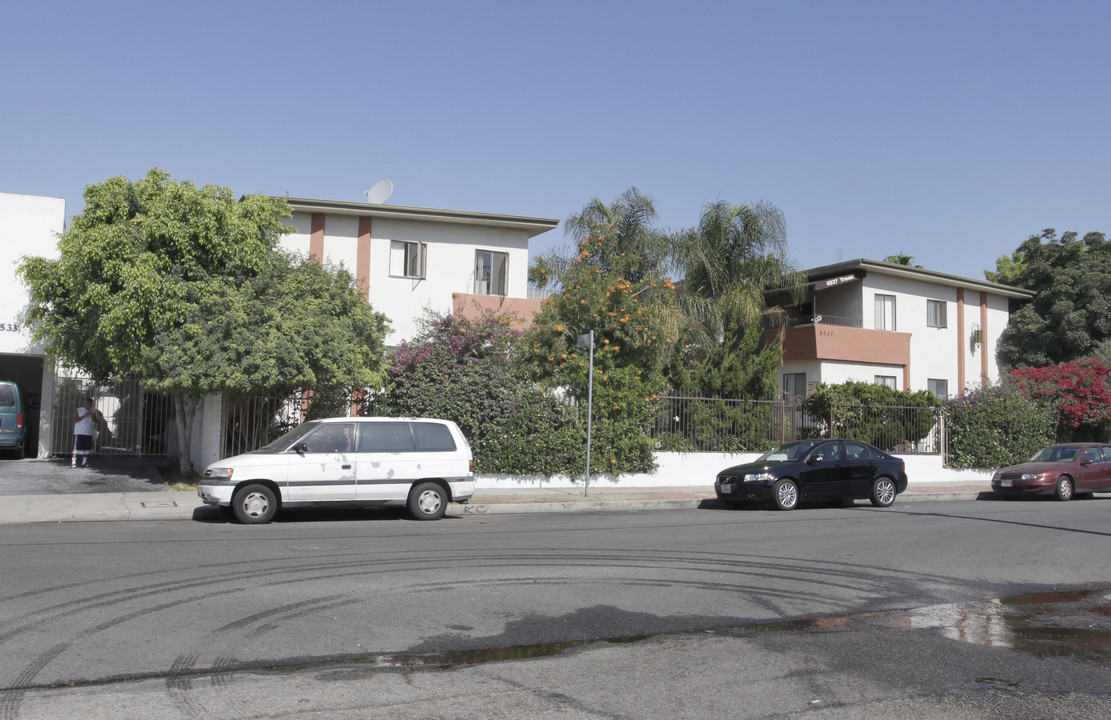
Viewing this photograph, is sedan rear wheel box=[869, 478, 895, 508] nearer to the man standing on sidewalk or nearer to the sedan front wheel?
the sedan front wheel

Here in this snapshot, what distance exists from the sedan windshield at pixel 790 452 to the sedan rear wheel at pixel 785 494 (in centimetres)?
57

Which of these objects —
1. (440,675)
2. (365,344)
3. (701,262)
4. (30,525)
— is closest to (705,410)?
(701,262)

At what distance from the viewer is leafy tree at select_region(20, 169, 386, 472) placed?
16469 mm

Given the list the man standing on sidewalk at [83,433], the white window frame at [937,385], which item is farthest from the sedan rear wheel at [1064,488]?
the man standing on sidewalk at [83,433]

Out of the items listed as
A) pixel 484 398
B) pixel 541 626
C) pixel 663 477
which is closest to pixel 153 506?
pixel 484 398

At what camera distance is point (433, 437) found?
1462cm

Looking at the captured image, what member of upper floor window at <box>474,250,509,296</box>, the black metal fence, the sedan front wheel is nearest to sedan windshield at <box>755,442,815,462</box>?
the sedan front wheel

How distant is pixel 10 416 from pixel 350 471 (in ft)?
43.1

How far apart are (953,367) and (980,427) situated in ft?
26.1

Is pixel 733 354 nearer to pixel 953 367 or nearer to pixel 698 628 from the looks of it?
pixel 953 367

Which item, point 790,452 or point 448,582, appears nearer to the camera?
point 448,582

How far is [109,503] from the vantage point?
15242 mm

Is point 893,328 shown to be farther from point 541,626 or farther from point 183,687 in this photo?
point 183,687

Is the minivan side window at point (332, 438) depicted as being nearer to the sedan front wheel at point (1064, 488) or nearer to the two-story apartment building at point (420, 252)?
the two-story apartment building at point (420, 252)
